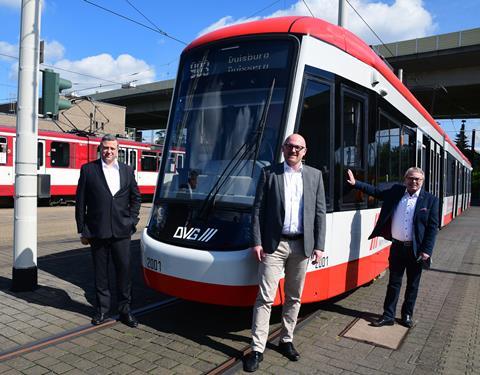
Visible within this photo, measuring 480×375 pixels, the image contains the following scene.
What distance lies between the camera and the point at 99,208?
485cm

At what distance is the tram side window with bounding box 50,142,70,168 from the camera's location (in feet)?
65.6

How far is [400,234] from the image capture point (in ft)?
16.9

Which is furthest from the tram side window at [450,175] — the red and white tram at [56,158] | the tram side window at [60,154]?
the tram side window at [60,154]

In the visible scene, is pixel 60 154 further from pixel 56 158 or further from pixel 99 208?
pixel 99 208

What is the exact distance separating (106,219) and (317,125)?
2.40 metres

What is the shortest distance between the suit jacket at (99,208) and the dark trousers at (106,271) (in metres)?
0.13

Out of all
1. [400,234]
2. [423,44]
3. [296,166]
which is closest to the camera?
[296,166]

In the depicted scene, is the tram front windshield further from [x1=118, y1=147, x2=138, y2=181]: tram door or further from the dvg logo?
[x1=118, y1=147, x2=138, y2=181]: tram door

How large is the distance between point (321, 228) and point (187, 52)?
8.49 feet

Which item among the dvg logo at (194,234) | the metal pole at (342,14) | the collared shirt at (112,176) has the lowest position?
the dvg logo at (194,234)

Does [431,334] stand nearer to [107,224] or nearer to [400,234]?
[400,234]

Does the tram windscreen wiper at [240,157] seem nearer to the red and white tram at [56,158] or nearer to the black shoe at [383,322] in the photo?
the black shoe at [383,322]

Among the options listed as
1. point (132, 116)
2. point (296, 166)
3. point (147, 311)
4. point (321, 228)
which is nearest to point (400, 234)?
point (321, 228)

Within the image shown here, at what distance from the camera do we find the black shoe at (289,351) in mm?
4117
